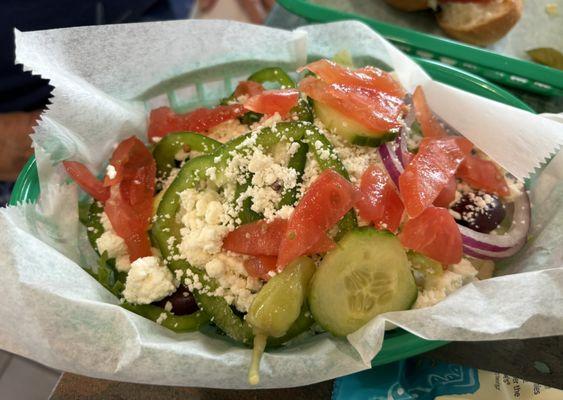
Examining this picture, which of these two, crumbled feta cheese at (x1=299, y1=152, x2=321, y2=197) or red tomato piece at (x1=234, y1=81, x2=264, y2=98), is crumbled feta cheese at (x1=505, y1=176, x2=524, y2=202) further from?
red tomato piece at (x1=234, y1=81, x2=264, y2=98)

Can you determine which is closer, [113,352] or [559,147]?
[113,352]

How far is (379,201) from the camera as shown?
932mm

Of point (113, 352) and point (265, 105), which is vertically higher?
point (265, 105)

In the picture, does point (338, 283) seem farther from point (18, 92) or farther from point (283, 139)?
point (18, 92)

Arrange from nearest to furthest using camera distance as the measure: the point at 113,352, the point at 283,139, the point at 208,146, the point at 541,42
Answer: the point at 113,352, the point at 283,139, the point at 208,146, the point at 541,42

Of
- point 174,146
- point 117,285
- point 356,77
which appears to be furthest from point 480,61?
point 117,285

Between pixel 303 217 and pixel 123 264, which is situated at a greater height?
pixel 303 217

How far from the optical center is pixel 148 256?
1.00 meters

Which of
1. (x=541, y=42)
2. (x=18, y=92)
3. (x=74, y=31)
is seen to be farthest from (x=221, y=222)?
(x=541, y=42)

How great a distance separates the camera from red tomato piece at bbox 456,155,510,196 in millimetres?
1090

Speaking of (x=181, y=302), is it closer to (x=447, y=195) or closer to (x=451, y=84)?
(x=447, y=195)

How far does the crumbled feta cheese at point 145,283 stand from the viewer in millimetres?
939

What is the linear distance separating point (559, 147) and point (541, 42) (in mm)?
763

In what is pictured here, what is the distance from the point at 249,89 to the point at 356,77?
251mm
